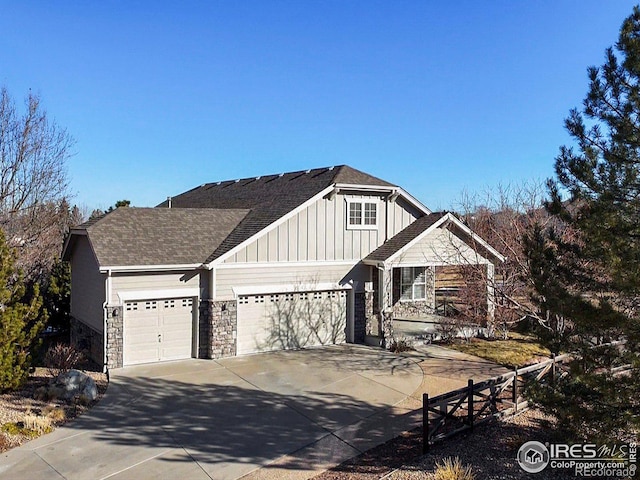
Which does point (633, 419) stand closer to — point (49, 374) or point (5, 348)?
point (5, 348)

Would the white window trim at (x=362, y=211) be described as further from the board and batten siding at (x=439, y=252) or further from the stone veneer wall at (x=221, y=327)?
the stone veneer wall at (x=221, y=327)

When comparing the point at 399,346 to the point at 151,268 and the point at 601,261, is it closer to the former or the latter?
the point at 151,268

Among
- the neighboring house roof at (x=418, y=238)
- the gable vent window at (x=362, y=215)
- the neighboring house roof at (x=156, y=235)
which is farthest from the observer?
the gable vent window at (x=362, y=215)

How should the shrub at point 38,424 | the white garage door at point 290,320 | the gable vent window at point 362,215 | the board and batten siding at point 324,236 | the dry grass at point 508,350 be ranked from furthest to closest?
1. the gable vent window at point 362,215
2. the board and batten siding at point 324,236
3. the white garage door at point 290,320
4. the dry grass at point 508,350
5. the shrub at point 38,424

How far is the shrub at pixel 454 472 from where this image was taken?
272 inches

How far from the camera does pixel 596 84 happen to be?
304 inches

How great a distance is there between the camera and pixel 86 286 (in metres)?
15.7

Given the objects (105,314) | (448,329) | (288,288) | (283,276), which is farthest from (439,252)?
(105,314)

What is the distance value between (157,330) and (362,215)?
8.37 meters

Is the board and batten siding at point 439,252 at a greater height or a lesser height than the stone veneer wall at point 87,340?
greater

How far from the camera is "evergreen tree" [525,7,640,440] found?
6.28m

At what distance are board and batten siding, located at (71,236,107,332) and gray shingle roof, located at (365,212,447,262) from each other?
30.6ft

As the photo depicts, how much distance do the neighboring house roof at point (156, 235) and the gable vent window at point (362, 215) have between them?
14.6 feet

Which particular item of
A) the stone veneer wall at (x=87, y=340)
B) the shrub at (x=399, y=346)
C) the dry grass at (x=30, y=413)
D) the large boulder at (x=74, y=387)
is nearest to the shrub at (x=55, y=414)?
the dry grass at (x=30, y=413)
